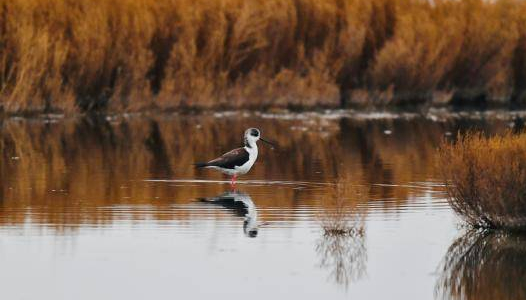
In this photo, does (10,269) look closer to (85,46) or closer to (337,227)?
(337,227)

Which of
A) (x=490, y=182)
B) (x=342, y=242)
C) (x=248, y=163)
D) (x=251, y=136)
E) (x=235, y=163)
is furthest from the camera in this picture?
(x=251, y=136)

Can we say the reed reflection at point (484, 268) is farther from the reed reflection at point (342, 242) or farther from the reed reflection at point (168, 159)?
the reed reflection at point (168, 159)

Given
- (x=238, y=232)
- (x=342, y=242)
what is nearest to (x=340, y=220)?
(x=342, y=242)

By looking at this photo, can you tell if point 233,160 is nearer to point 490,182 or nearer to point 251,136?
point 251,136

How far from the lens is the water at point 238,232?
8.52m

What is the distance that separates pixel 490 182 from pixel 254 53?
1966cm

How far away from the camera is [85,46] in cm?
2723

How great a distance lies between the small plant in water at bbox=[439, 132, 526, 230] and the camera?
10477 mm

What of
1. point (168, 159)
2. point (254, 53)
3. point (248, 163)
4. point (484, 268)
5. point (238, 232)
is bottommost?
point (484, 268)

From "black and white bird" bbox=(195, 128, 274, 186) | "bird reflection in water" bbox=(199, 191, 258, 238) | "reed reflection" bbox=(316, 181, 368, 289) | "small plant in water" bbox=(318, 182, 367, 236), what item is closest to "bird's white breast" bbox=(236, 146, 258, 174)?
"black and white bird" bbox=(195, 128, 274, 186)

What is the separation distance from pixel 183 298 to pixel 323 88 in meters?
21.8

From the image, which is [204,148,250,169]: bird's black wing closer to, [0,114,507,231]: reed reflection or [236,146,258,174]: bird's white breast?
[236,146,258,174]: bird's white breast

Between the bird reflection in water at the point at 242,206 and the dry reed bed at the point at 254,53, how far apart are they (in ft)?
41.7

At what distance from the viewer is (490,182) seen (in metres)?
10.6
